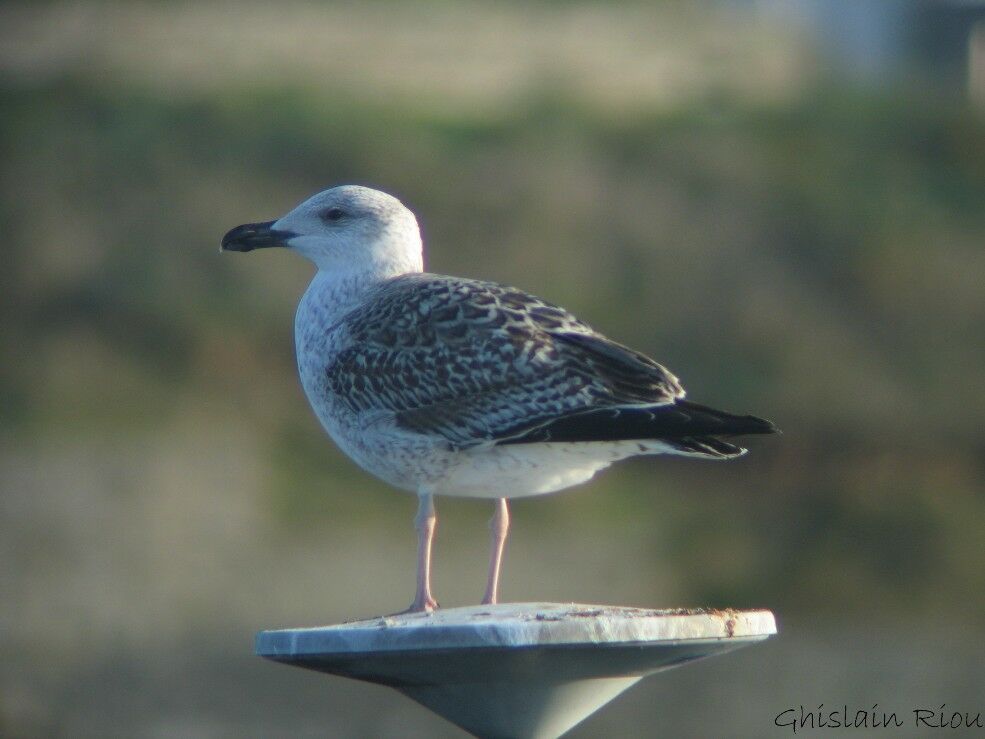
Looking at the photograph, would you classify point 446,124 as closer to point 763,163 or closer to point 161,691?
point 763,163

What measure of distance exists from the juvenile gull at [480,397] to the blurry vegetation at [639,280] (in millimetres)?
8896

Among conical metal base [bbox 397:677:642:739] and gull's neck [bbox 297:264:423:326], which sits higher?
gull's neck [bbox 297:264:423:326]

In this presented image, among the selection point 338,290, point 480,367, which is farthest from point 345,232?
point 480,367

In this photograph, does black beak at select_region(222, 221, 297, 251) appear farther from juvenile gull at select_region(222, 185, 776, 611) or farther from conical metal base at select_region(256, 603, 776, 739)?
conical metal base at select_region(256, 603, 776, 739)

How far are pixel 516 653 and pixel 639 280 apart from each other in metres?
12.9

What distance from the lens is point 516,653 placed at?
11.5 feet

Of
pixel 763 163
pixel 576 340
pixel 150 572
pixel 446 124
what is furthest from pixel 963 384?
pixel 576 340

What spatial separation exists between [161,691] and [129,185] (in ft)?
19.4

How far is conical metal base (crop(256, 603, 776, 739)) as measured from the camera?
11.4 ft

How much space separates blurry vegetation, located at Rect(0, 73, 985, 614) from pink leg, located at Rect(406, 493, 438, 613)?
29.3 ft

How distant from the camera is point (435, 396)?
15.2 ft

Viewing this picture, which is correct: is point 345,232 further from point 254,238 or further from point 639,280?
point 639,280

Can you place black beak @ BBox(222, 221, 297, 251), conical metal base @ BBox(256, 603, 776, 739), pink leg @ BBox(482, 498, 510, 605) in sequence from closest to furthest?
conical metal base @ BBox(256, 603, 776, 739)
pink leg @ BBox(482, 498, 510, 605)
black beak @ BBox(222, 221, 297, 251)

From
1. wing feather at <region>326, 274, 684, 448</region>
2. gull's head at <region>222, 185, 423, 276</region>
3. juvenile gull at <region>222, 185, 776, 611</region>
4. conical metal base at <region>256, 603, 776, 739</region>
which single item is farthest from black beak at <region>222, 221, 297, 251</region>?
conical metal base at <region>256, 603, 776, 739</region>
